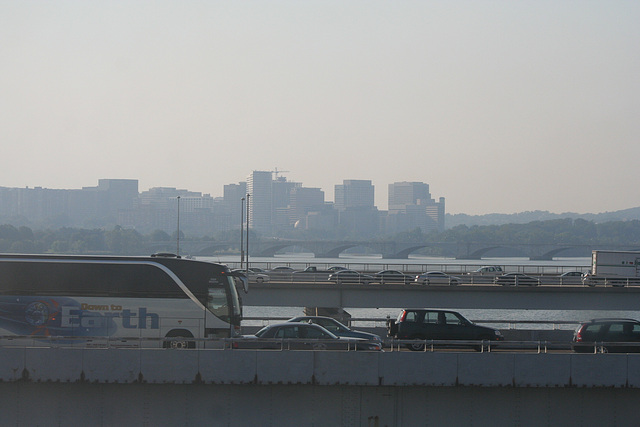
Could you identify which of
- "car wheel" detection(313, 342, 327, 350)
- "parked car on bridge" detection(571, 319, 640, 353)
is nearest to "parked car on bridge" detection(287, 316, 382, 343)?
"car wheel" detection(313, 342, 327, 350)

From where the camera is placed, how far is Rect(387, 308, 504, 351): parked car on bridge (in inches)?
984

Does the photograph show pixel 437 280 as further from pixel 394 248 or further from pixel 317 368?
pixel 394 248

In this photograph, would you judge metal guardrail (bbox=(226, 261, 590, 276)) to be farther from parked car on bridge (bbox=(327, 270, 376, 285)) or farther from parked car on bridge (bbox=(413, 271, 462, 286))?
parked car on bridge (bbox=(413, 271, 462, 286))

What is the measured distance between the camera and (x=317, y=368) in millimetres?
19281

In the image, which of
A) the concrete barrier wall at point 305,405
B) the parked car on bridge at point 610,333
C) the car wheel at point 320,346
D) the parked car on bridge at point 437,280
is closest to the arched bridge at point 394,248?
the parked car on bridge at point 437,280

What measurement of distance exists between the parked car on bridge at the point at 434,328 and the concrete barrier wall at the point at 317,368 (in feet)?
17.6

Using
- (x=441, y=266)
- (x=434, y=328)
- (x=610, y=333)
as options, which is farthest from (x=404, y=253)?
(x=610, y=333)

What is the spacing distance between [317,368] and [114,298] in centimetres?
833

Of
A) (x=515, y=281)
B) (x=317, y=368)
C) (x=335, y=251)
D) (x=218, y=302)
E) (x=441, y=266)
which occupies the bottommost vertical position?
(x=335, y=251)

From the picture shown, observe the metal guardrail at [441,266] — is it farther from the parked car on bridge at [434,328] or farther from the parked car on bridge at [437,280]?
the parked car on bridge at [434,328]

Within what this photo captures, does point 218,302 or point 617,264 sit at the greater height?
point 218,302

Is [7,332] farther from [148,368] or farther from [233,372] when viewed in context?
[233,372]

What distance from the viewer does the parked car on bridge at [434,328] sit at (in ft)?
82.0

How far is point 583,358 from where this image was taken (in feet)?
64.0
